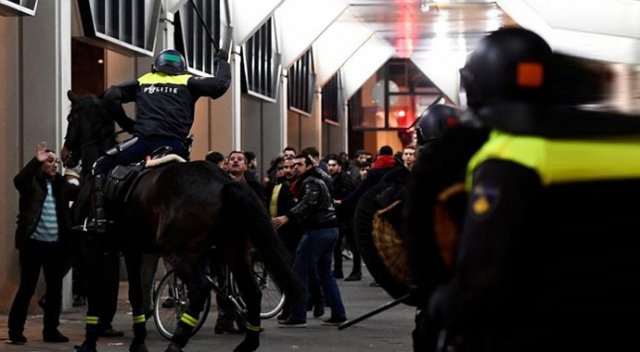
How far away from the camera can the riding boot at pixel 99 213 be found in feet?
39.1

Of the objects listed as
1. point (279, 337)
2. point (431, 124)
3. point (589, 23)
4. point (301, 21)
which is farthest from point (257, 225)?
point (301, 21)

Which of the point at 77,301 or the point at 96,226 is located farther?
the point at 77,301

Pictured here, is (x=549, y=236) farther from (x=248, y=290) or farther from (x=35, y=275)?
(x=35, y=275)

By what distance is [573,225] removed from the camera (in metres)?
4.10

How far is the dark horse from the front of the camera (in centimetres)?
1129

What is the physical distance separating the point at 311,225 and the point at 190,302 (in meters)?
4.91

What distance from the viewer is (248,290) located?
11.7 metres

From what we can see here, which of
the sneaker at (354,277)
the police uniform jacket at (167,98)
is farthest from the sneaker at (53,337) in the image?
the sneaker at (354,277)

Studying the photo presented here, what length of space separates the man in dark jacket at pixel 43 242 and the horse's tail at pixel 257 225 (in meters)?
2.82

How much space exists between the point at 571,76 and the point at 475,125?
0.42 m

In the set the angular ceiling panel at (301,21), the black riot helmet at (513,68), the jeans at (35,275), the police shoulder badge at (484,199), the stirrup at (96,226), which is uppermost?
the angular ceiling panel at (301,21)

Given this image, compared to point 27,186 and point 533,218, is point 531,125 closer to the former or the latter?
point 533,218

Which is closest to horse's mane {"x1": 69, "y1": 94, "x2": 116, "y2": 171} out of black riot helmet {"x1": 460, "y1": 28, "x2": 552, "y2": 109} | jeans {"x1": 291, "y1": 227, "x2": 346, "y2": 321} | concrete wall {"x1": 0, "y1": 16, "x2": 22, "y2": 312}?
jeans {"x1": 291, "y1": 227, "x2": 346, "y2": 321}

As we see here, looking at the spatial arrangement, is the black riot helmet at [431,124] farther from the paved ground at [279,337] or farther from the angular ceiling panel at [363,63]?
the angular ceiling panel at [363,63]
